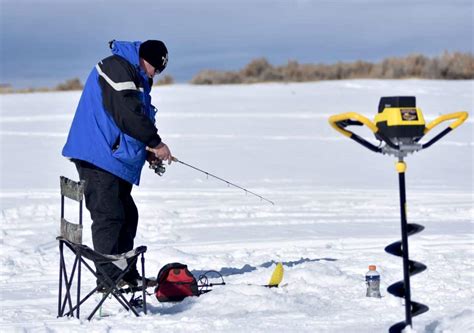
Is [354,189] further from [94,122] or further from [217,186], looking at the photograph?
[94,122]

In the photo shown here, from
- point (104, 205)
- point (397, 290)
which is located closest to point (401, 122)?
point (397, 290)

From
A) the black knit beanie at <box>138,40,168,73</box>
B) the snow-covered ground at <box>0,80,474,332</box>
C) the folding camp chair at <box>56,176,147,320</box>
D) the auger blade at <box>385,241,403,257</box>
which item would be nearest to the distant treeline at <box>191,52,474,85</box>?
the snow-covered ground at <box>0,80,474,332</box>

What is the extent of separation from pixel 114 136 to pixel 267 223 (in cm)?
348

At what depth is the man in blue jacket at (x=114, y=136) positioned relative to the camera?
5.90 metres

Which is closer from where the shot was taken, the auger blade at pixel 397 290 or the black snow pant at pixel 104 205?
the auger blade at pixel 397 290

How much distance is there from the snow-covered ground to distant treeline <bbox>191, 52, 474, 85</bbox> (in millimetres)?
9332

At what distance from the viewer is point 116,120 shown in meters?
5.91

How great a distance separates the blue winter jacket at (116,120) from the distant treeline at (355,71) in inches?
900

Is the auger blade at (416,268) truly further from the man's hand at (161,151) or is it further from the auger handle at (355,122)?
the man's hand at (161,151)

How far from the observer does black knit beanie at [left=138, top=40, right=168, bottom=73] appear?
6.15 meters

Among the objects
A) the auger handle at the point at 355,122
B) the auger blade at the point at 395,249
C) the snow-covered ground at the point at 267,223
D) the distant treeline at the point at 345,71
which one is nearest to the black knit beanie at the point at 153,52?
the snow-covered ground at the point at 267,223

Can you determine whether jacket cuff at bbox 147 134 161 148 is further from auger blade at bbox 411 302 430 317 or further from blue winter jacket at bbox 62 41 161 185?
auger blade at bbox 411 302 430 317

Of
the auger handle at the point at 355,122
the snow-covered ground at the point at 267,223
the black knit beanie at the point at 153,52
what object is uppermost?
the black knit beanie at the point at 153,52

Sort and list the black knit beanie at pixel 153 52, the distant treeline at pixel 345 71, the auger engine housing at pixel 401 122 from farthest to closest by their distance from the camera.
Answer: the distant treeline at pixel 345 71 < the black knit beanie at pixel 153 52 < the auger engine housing at pixel 401 122
